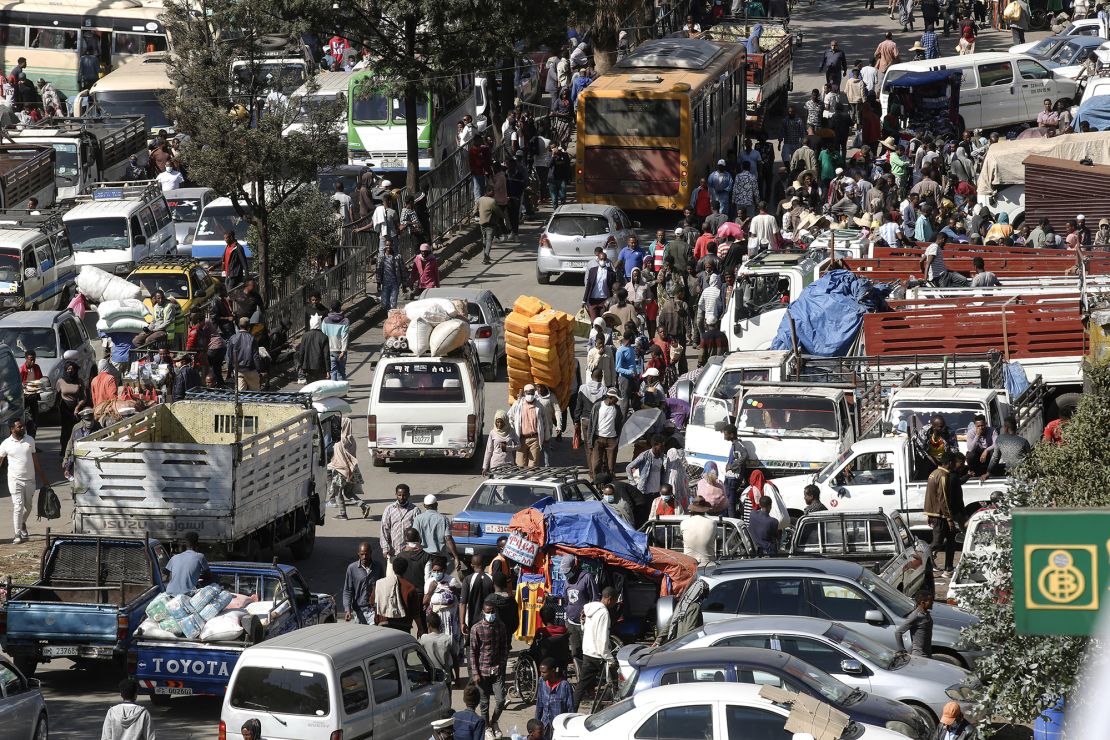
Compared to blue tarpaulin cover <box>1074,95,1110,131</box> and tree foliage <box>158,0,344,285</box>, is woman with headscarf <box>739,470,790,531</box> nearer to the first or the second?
tree foliage <box>158,0,344,285</box>

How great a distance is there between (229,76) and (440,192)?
21.7 ft

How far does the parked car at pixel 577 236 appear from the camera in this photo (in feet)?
109

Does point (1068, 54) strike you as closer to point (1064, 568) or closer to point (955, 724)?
point (955, 724)

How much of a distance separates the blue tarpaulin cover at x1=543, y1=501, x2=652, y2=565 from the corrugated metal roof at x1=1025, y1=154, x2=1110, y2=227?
1716 centimetres

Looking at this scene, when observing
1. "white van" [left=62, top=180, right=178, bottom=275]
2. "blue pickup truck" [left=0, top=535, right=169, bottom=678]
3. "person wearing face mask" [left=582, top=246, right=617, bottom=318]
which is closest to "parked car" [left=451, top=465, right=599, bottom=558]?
"blue pickup truck" [left=0, top=535, right=169, bottom=678]

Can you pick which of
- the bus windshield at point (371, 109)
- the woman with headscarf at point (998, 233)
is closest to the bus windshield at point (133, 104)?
the bus windshield at point (371, 109)

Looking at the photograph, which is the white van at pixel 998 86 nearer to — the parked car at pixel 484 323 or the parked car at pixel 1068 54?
the parked car at pixel 1068 54

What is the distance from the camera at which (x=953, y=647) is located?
15.8 m

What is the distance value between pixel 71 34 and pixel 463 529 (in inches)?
1507

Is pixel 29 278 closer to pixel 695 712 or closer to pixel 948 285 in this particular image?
pixel 948 285

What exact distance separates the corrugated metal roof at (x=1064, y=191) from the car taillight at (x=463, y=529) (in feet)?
53.8

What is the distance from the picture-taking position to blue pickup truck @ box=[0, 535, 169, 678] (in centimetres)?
1617

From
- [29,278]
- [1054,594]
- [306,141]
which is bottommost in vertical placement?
[29,278]

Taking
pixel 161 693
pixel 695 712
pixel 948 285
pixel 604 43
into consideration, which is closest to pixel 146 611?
pixel 161 693
